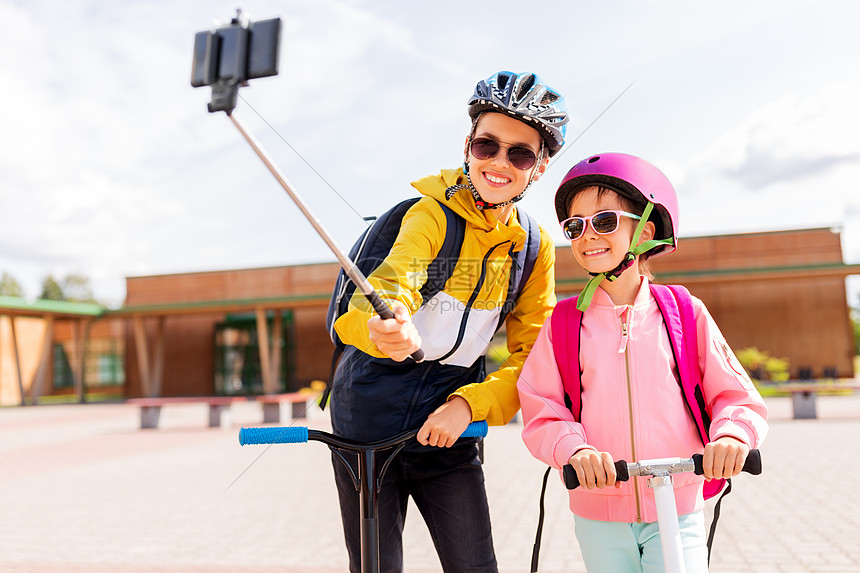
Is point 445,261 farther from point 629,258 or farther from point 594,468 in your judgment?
point 594,468

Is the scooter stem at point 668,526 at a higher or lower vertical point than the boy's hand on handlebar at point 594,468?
lower

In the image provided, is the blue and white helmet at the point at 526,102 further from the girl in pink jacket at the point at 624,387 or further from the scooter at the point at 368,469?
the scooter at the point at 368,469

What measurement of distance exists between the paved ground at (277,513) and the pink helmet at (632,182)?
141 cm

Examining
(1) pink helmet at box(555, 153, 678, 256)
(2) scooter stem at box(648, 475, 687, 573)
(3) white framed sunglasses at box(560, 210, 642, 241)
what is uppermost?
(1) pink helmet at box(555, 153, 678, 256)

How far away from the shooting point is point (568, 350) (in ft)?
7.00

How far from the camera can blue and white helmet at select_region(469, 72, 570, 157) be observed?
229 centimetres

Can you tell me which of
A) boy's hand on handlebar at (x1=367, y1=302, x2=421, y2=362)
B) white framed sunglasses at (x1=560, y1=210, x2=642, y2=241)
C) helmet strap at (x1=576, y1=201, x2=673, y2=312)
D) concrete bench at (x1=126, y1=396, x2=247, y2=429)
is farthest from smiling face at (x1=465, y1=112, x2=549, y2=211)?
concrete bench at (x1=126, y1=396, x2=247, y2=429)

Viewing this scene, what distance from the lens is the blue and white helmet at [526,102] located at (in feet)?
7.52

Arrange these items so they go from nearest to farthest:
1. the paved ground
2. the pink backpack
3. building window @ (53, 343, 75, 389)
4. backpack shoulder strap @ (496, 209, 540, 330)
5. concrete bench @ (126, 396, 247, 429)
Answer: the pink backpack
backpack shoulder strap @ (496, 209, 540, 330)
the paved ground
concrete bench @ (126, 396, 247, 429)
building window @ (53, 343, 75, 389)

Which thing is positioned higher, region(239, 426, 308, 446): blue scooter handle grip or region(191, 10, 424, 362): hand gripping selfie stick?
region(191, 10, 424, 362): hand gripping selfie stick

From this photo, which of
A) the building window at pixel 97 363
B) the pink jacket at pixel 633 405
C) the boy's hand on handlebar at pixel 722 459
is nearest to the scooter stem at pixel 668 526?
the boy's hand on handlebar at pixel 722 459

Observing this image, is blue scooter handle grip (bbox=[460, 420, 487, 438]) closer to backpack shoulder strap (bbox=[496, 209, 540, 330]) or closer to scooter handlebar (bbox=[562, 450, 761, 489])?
scooter handlebar (bbox=[562, 450, 761, 489])

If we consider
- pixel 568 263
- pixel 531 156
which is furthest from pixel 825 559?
pixel 568 263

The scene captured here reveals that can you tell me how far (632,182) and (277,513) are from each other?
17.1 feet
